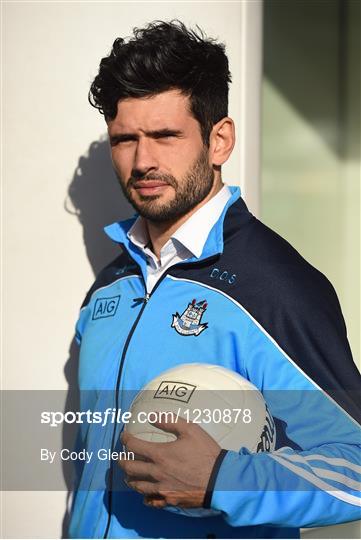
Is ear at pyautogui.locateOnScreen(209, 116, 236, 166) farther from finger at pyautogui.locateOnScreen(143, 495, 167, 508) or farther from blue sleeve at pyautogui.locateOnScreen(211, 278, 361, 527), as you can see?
finger at pyautogui.locateOnScreen(143, 495, 167, 508)

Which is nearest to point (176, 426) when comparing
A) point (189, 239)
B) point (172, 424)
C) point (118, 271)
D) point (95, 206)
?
point (172, 424)

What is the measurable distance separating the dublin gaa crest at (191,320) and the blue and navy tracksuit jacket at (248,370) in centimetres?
1

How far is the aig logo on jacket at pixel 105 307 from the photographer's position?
235 centimetres

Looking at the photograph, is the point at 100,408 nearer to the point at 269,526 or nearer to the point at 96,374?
the point at 96,374

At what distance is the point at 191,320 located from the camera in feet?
6.83

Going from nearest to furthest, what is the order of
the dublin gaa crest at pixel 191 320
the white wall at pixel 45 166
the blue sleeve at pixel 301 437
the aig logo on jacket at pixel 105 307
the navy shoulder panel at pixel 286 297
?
the blue sleeve at pixel 301 437 → the navy shoulder panel at pixel 286 297 → the dublin gaa crest at pixel 191 320 → the aig logo on jacket at pixel 105 307 → the white wall at pixel 45 166

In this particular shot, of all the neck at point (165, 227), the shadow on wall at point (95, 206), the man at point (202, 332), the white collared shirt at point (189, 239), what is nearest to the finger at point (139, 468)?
the man at point (202, 332)

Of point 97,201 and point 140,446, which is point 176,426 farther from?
point 97,201

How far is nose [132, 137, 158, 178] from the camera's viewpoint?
2.15m

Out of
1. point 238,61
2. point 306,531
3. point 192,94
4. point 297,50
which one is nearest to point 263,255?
point 192,94

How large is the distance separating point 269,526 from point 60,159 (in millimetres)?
1486

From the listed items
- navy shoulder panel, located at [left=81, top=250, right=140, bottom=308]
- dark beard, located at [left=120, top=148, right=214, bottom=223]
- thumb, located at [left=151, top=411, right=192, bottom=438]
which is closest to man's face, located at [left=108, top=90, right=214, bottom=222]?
dark beard, located at [left=120, top=148, right=214, bottom=223]

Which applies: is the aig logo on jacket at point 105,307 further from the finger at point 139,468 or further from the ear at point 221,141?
the finger at point 139,468

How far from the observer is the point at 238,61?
111 inches
